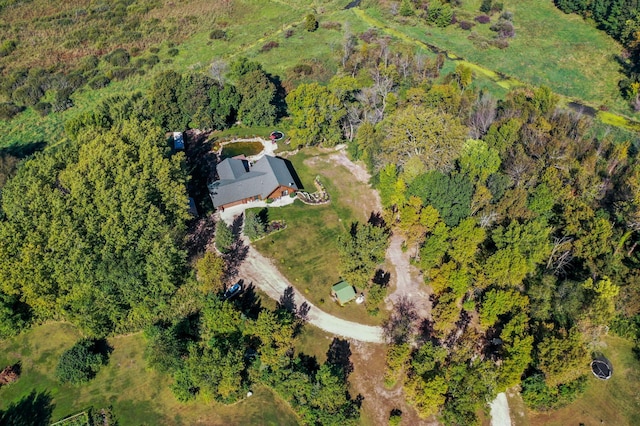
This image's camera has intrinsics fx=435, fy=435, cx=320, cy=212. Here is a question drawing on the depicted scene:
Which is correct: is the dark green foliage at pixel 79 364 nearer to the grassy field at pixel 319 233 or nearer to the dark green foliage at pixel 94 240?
the dark green foliage at pixel 94 240

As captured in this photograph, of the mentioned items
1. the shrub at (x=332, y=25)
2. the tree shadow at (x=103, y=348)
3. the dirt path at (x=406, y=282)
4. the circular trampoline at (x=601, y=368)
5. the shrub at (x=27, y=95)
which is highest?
the shrub at (x=332, y=25)

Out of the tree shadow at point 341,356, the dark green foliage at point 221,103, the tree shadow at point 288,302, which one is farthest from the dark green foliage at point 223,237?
the dark green foliage at point 221,103

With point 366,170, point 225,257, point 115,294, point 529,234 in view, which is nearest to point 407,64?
point 366,170

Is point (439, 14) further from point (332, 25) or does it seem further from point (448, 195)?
point (448, 195)

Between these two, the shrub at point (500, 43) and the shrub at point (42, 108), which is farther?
the shrub at point (500, 43)

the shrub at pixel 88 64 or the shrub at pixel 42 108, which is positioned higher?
the shrub at pixel 88 64

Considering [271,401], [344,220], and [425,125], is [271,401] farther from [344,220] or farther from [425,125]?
[425,125]
